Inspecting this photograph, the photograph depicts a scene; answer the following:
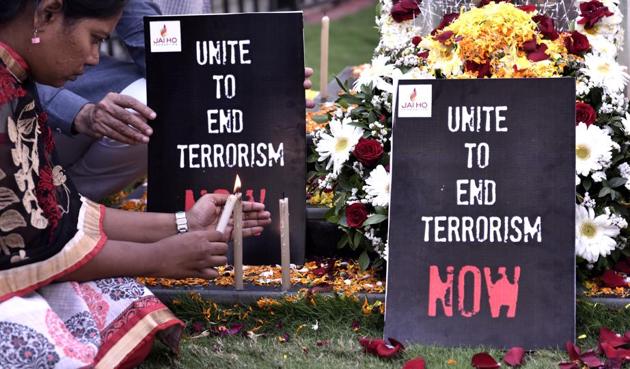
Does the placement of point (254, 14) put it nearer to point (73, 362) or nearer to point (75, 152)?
point (75, 152)

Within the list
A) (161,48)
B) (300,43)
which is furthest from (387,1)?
(161,48)

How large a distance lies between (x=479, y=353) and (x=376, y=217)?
0.65m

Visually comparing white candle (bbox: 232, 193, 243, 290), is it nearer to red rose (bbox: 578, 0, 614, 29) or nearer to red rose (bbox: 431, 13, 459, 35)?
red rose (bbox: 431, 13, 459, 35)

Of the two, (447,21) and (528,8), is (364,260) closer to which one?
(447,21)

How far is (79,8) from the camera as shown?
268 cm

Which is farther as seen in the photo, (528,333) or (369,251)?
(369,251)

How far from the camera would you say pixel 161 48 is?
3602 millimetres

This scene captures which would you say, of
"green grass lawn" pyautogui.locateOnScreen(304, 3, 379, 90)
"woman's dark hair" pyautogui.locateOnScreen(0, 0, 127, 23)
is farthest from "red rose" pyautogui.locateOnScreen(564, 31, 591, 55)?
"green grass lawn" pyautogui.locateOnScreen(304, 3, 379, 90)

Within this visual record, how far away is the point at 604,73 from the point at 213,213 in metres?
1.35

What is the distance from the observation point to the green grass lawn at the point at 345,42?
8148 mm

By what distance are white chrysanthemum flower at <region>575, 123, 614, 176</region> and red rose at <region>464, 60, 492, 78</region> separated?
1.10 ft

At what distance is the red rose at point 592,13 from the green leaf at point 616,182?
55cm

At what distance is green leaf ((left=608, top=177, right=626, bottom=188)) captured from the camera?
3.40 metres

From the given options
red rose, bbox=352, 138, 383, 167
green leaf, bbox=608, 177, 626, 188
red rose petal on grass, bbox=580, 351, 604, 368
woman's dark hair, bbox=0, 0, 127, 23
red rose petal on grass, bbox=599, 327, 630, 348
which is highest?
woman's dark hair, bbox=0, 0, 127, 23
